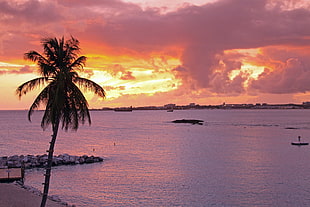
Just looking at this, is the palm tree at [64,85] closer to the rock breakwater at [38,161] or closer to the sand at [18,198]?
the sand at [18,198]

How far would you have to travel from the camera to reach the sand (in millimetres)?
28247

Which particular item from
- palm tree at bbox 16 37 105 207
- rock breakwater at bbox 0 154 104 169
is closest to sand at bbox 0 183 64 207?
palm tree at bbox 16 37 105 207

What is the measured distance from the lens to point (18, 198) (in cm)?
2986

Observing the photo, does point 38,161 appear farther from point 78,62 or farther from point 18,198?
point 78,62

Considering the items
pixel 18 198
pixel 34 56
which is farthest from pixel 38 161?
pixel 34 56

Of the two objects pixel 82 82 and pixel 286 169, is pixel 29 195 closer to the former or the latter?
pixel 82 82

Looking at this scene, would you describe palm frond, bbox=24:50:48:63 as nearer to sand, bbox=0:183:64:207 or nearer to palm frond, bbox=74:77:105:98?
palm frond, bbox=74:77:105:98

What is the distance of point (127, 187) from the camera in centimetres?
3941

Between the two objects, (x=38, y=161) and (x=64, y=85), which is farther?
(x=38, y=161)

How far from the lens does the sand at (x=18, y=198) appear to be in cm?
2825

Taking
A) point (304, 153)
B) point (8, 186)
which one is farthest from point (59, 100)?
point (304, 153)

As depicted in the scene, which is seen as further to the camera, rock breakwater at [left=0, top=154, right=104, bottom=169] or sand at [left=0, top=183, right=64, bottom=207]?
rock breakwater at [left=0, top=154, right=104, bottom=169]

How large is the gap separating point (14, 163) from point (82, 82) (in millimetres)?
36322

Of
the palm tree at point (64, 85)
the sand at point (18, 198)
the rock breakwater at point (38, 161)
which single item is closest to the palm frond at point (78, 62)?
the palm tree at point (64, 85)
